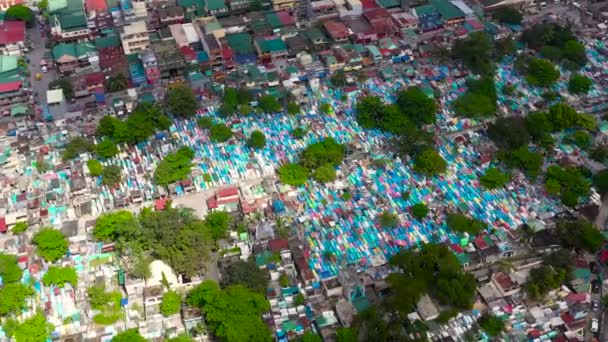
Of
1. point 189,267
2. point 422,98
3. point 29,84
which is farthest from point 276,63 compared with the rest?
point 189,267

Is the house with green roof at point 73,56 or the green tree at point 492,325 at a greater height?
the house with green roof at point 73,56

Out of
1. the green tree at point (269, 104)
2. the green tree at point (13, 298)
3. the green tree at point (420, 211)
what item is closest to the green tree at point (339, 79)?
the green tree at point (269, 104)

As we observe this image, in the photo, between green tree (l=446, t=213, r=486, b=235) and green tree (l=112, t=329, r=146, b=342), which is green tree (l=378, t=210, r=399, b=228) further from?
green tree (l=112, t=329, r=146, b=342)

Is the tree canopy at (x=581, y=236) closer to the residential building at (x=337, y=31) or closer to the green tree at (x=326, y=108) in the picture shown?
the green tree at (x=326, y=108)

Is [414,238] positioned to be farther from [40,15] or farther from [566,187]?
[40,15]

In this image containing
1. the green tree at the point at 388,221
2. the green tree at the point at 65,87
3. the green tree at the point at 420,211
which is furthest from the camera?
the green tree at the point at 65,87

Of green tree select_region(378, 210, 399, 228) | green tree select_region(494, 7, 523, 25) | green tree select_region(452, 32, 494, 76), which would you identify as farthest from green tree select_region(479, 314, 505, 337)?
green tree select_region(494, 7, 523, 25)
